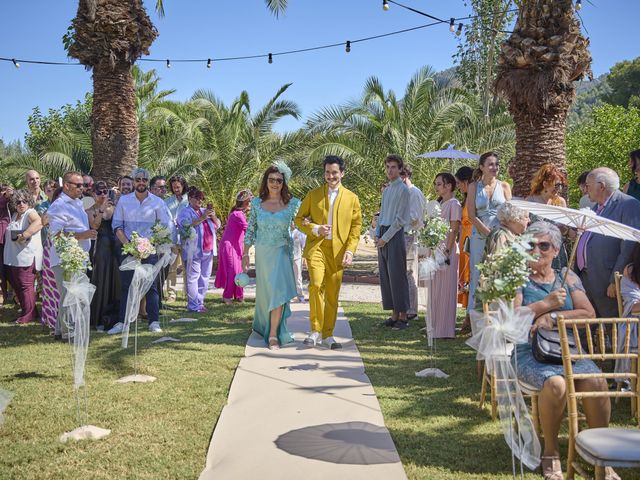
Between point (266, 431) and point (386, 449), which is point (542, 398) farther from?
point (266, 431)

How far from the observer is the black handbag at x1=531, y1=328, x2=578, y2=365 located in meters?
4.59

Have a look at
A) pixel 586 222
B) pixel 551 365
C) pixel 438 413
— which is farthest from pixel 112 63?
pixel 551 365

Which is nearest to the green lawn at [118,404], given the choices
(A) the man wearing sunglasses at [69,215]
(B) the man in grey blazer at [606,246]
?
(A) the man wearing sunglasses at [69,215]

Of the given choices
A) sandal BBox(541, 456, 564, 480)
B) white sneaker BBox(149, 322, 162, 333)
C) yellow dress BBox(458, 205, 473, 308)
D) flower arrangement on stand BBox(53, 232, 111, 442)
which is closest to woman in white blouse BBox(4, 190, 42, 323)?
white sneaker BBox(149, 322, 162, 333)

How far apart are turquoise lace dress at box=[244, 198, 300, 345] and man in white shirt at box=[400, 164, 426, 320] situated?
5.53 ft

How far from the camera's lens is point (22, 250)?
33.9 ft

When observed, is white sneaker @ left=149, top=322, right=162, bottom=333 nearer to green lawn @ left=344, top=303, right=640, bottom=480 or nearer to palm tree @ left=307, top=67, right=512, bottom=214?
green lawn @ left=344, top=303, right=640, bottom=480

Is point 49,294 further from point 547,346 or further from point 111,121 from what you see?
point 547,346

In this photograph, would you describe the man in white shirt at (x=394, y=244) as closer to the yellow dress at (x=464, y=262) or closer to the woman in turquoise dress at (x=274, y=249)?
the yellow dress at (x=464, y=262)

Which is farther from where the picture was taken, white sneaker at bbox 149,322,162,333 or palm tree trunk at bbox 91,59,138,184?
palm tree trunk at bbox 91,59,138,184

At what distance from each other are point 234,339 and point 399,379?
2.78 m

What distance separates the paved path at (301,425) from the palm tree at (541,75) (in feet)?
16.0

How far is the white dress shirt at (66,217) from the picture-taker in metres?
8.48

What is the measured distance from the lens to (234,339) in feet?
29.2
